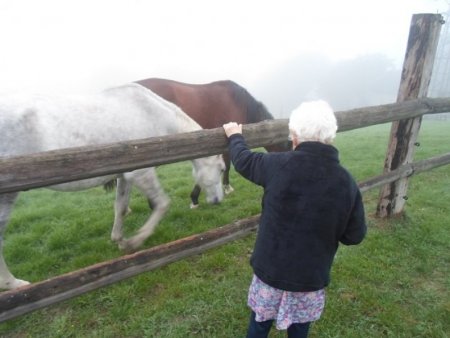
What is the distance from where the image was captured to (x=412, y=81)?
4391 mm

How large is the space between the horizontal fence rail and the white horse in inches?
55.4

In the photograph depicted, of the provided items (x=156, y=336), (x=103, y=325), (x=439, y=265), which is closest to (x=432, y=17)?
(x=439, y=265)

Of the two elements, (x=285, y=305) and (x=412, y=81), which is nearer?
(x=285, y=305)

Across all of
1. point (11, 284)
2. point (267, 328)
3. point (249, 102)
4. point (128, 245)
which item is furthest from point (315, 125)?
point (249, 102)

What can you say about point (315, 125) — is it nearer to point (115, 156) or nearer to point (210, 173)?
point (115, 156)

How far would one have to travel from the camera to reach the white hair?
1838 mm

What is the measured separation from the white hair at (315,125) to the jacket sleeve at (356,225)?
0.38 m

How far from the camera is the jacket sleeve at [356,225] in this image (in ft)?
6.31

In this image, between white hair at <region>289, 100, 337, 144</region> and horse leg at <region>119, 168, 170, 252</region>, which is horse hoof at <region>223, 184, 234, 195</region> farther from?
white hair at <region>289, 100, 337, 144</region>

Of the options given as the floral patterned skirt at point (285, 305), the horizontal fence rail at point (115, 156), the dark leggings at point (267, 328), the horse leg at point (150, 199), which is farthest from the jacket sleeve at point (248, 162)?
the horse leg at point (150, 199)

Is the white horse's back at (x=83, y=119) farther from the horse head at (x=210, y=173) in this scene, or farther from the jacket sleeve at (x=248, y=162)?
the jacket sleeve at (x=248, y=162)

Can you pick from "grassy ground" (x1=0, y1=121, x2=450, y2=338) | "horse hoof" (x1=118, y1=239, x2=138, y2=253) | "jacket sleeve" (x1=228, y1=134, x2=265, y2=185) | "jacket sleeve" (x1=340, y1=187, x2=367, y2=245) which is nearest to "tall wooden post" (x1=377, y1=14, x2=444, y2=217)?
"grassy ground" (x1=0, y1=121, x2=450, y2=338)

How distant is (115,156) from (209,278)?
203 cm

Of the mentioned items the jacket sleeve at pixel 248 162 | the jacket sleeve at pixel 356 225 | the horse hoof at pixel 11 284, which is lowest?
the horse hoof at pixel 11 284
